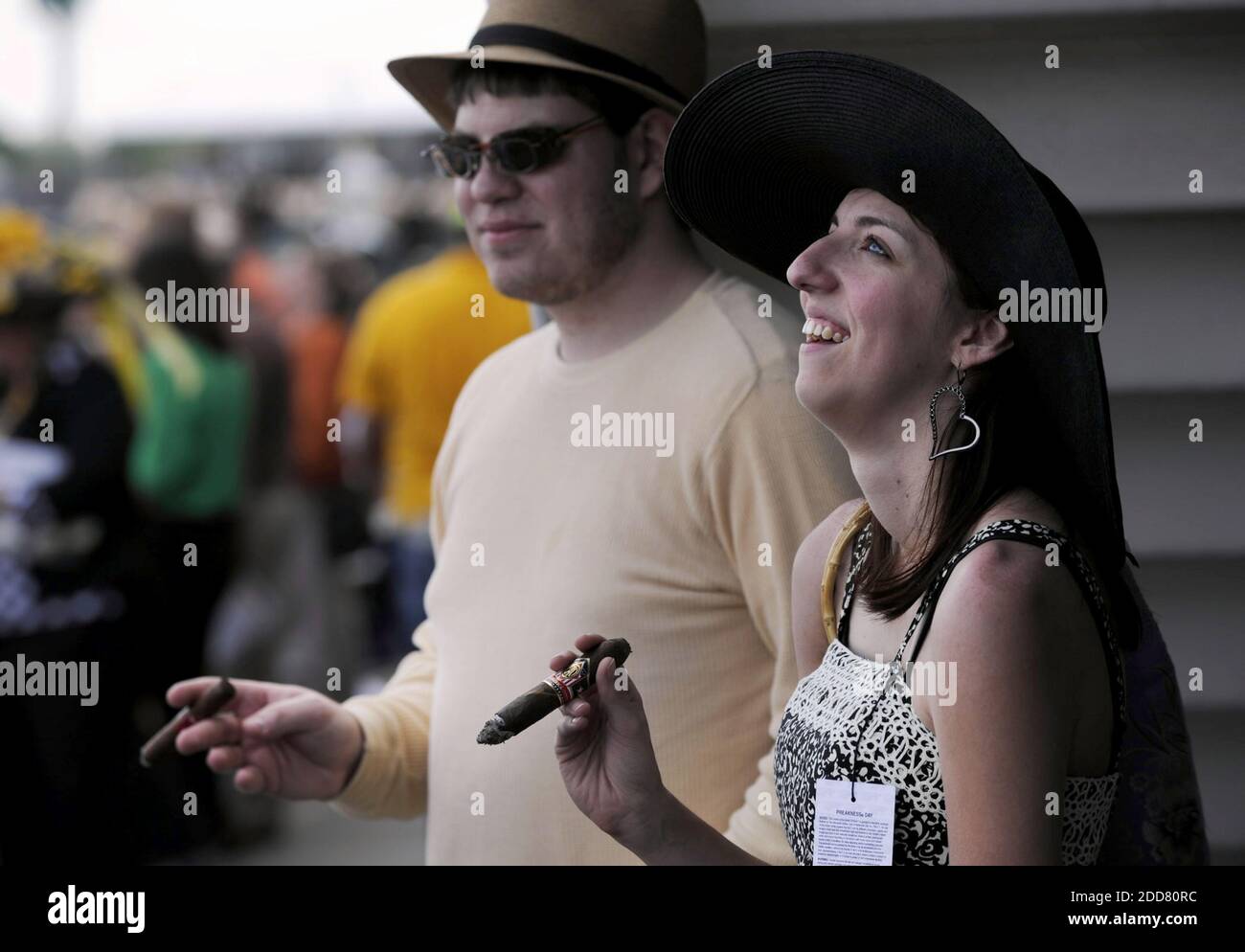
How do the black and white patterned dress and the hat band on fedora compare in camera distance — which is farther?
the hat band on fedora

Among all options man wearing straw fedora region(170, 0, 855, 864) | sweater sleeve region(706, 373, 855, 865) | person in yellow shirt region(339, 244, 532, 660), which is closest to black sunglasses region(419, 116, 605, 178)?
man wearing straw fedora region(170, 0, 855, 864)

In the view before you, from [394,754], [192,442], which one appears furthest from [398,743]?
[192,442]

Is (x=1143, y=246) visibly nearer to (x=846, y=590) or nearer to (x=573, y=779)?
(x=846, y=590)

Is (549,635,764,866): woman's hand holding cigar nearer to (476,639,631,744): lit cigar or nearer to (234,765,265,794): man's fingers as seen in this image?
(476,639,631,744): lit cigar

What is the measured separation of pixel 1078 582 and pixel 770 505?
40 cm

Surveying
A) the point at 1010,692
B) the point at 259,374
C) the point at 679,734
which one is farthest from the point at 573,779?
the point at 259,374

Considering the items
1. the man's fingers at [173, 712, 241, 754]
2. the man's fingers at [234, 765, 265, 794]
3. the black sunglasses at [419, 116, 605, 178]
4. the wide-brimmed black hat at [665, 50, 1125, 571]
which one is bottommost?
the man's fingers at [234, 765, 265, 794]

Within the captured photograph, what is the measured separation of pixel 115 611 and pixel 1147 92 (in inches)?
107

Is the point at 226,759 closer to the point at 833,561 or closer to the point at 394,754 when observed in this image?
the point at 394,754

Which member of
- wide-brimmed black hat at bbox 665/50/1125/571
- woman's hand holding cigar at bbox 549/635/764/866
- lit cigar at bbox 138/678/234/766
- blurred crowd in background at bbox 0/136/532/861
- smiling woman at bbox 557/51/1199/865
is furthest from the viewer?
blurred crowd in background at bbox 0/136/532/861

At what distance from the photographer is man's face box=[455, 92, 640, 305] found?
1774 millimetres

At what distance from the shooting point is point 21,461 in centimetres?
370

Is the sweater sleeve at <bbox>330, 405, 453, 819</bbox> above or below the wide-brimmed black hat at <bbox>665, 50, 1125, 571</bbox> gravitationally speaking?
below

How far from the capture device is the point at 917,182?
150cm
